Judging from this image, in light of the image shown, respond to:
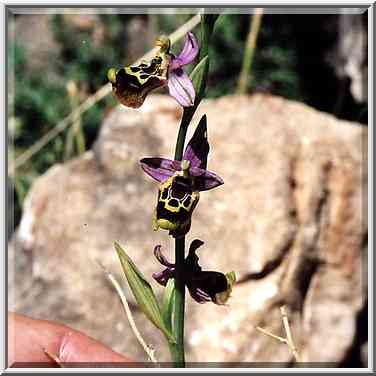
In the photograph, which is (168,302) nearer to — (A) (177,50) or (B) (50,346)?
(B) (50,346)

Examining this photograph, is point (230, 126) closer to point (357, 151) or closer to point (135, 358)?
point (357, 151)

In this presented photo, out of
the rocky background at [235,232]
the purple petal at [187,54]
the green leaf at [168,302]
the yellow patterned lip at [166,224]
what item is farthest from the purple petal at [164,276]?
the rocky background at [235,232]

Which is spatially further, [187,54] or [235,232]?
[235,232]

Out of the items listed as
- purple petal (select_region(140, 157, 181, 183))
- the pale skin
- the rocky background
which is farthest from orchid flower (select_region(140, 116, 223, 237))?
the rocky background

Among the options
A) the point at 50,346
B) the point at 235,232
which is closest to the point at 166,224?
the point at 50,346

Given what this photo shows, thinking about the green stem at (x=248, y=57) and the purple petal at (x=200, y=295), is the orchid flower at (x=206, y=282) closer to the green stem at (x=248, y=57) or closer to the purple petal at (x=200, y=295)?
the purple petal at (x=200, y=295)

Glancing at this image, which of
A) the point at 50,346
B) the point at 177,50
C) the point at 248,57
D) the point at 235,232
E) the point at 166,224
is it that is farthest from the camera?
the point at 177,50
